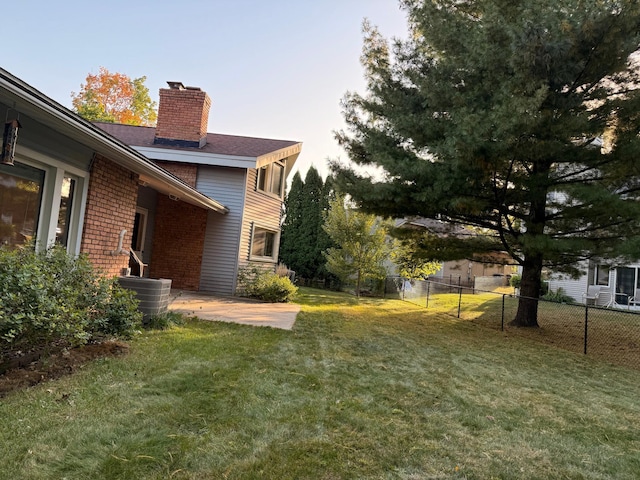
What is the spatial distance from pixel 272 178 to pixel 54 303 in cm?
1091

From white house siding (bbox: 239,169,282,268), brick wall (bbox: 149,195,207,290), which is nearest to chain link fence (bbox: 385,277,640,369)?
white house siding (bbox: 239,169,282,268)

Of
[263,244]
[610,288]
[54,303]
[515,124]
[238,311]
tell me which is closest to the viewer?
[54,303]

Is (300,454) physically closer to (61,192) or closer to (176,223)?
(61,192)

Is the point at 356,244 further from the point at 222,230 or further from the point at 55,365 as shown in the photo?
the point at 55,365

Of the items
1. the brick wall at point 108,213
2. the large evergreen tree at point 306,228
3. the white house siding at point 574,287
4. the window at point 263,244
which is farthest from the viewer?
the large evergreen tree at point 306,228

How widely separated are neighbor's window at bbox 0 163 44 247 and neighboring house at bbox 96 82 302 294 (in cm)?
658

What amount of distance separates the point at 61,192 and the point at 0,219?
874mm

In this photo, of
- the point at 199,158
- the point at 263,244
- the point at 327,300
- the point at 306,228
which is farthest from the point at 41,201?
the point at 306,228

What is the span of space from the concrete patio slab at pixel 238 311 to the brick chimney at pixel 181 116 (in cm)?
551

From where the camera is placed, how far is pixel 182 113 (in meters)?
12.8

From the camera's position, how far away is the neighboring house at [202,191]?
12039 millimetres

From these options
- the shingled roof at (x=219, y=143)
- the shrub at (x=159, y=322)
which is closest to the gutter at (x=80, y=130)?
the shrub at (x=159, y=322)

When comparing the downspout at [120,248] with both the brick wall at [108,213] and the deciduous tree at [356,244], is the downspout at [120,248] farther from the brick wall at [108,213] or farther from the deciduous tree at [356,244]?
the deciduous tree at [356,244]

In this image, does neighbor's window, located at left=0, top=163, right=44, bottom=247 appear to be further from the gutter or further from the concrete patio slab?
the concrete patio slab
